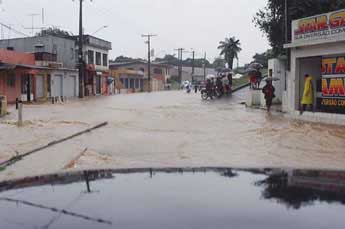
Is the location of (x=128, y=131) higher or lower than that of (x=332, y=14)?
lower

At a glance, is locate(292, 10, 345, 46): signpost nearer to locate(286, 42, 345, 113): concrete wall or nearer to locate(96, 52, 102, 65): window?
locate(286, 42, 345, 113): concrete wall

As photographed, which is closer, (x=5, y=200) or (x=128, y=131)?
(x=5, y=200)

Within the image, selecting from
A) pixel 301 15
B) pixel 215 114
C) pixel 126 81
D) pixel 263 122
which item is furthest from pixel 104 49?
pixel 263 122

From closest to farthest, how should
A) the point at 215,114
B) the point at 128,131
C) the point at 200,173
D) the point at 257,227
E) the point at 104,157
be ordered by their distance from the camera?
the point at 257,227, the point at 200,173, the point at 104,157, the point at 128,131, the point at 215,114

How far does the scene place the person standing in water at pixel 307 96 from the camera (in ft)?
64.0

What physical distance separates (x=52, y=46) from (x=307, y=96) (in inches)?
1348

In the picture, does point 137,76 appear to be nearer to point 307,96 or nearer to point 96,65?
point 96,65

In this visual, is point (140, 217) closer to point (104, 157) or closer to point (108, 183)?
point (108, 183)

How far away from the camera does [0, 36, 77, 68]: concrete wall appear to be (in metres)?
48.4

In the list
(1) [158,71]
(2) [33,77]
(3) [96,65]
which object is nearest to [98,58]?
(3) [96,65]

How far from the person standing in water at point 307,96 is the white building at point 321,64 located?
35 cm

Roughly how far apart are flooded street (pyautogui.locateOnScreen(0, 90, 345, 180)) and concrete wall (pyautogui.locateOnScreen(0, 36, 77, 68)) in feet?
99.7

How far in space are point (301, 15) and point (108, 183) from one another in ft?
86.8

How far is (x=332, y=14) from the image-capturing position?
59.7 ft
